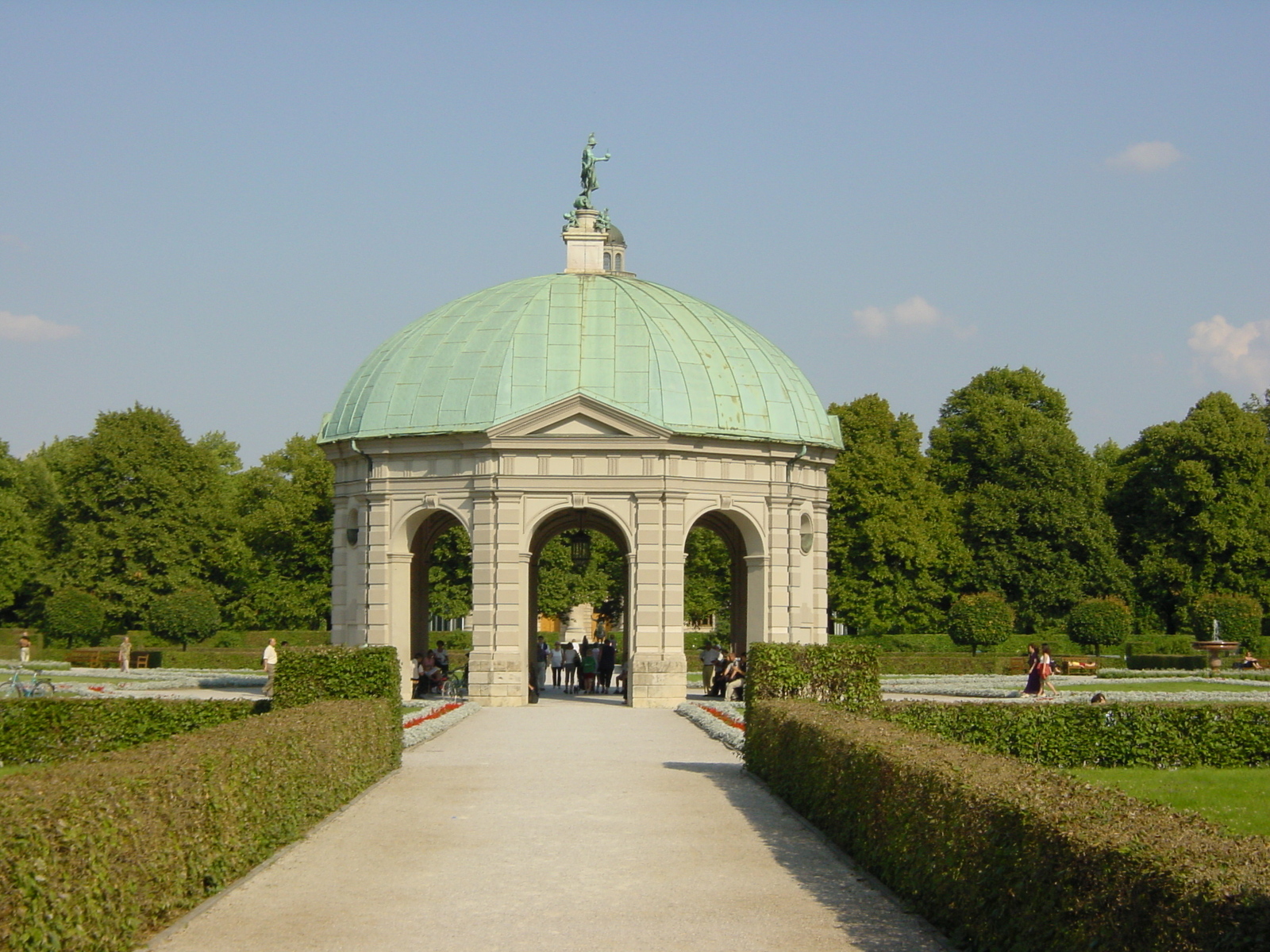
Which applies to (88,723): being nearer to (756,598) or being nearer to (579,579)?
(756,598)

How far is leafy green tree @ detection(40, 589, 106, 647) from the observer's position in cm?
6469

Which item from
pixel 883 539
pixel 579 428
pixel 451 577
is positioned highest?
pixel 579 428

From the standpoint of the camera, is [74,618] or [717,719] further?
[74,618]

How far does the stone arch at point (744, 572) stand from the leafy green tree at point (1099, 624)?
21.2 m

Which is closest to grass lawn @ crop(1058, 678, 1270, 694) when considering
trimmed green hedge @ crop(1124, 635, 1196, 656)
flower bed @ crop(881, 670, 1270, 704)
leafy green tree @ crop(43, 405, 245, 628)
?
flower bed @ crop(881, 670, 1270, 704)

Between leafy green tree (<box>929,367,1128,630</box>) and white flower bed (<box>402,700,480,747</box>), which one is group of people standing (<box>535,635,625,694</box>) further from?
leafy green tree (<box>929,367,1128,630</box>)

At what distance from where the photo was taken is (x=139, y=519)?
7238cm

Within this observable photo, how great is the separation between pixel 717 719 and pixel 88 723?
480 inches

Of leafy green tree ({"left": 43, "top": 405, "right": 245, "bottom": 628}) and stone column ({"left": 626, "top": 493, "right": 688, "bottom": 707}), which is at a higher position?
leafy green tree ({"left": 43, "top": 405, "right": 245, "bottom": 628})

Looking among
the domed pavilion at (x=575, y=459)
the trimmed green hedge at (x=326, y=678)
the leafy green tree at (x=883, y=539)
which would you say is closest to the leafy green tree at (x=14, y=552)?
the leafy green tree at (x=883, y=539)

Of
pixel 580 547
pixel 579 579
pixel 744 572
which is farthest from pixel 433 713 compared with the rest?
pixel 579 579

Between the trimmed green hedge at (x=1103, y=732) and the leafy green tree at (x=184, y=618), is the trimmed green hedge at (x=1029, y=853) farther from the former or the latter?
the leafy green tree at (x=184, y=618)

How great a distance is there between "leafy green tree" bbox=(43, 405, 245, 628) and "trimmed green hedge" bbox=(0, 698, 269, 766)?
45022 mm

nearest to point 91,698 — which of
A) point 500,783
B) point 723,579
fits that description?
point 500,783
